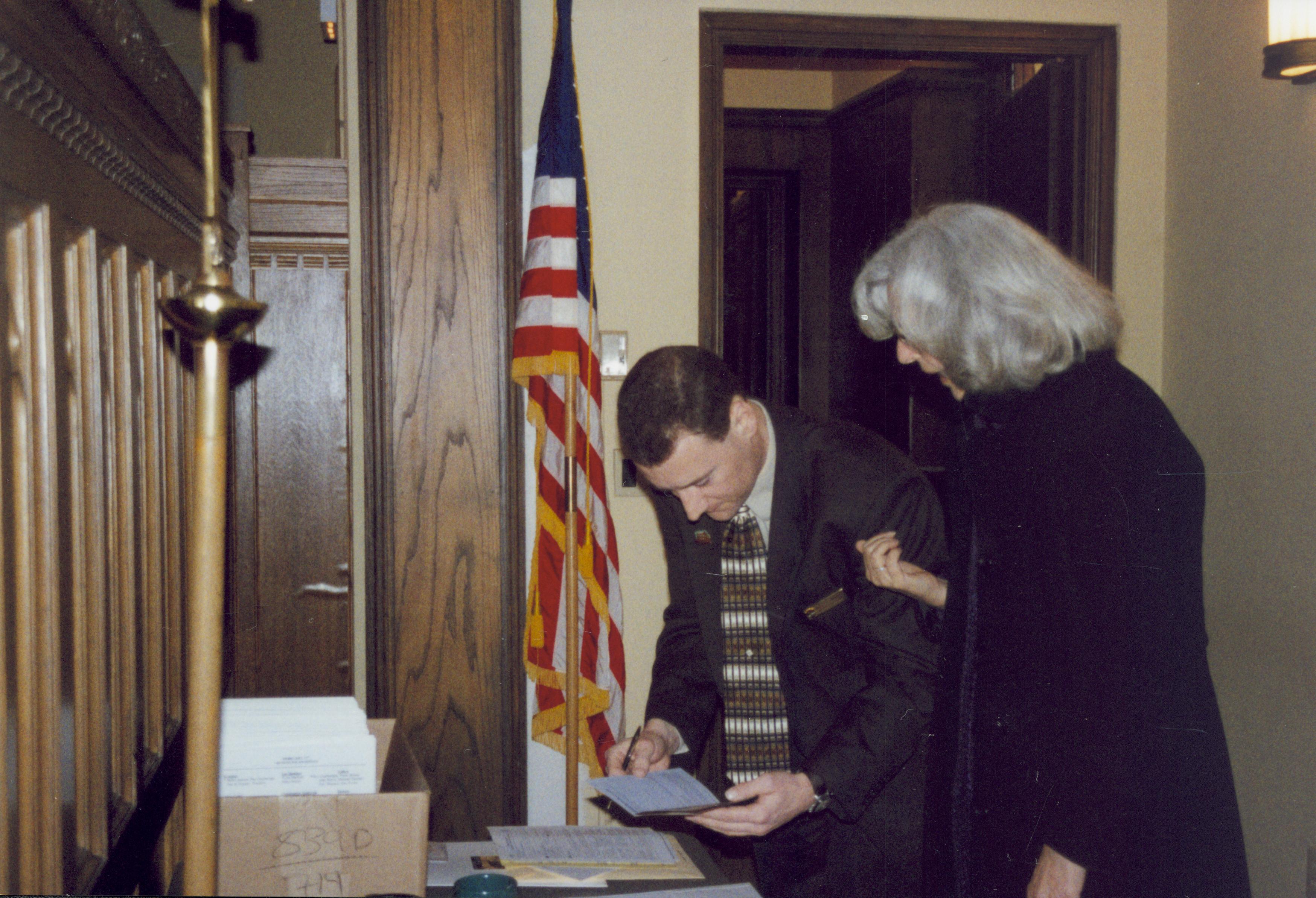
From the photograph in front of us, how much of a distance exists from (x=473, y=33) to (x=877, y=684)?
1.96 m

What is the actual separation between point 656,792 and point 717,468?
1.78 ft

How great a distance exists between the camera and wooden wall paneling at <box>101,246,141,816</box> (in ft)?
4.33

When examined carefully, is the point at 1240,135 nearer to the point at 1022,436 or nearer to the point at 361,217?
the point at 1022,436

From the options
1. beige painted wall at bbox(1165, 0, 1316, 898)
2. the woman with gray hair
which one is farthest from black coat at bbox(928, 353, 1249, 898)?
beige painted wall at bbox(1165, 0, 1316, 898)

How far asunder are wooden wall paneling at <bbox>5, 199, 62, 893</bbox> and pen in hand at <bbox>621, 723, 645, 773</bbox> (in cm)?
94

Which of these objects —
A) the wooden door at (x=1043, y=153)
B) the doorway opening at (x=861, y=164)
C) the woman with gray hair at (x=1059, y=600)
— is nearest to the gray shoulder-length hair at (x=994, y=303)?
the woman with gray hair at (x=1059, y=600)

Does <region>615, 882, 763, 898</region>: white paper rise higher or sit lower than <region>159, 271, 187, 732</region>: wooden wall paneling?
lower

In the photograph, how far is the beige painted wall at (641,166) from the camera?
2873mm

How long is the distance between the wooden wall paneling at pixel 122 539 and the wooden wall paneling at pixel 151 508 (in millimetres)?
83

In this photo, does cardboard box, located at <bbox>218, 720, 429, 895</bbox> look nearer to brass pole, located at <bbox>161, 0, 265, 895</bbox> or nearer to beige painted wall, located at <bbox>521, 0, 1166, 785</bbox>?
brass pole, located at <bbox>161, 0, 265, 895</bbox>

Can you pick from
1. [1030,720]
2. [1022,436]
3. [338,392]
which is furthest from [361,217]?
[1030,720]

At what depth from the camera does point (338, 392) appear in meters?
2.77

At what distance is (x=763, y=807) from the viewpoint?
5.26 feet

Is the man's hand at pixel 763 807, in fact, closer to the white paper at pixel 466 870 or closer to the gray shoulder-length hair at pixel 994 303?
the white paper at pixel 466 870
